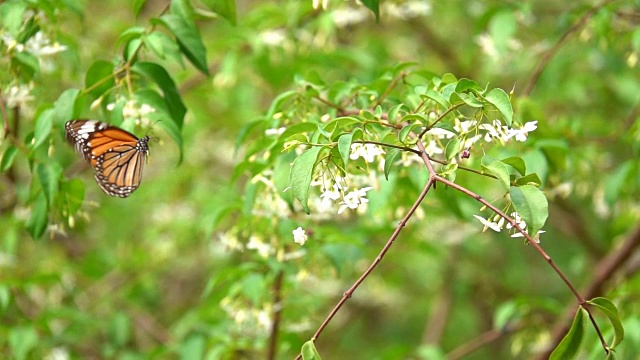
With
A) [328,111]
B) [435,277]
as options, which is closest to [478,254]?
[435,277]

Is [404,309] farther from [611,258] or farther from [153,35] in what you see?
[153,35]

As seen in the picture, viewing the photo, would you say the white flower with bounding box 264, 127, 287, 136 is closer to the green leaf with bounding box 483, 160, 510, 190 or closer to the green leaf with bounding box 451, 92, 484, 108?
the green leaf with bounding box 451, 92, 484, 108

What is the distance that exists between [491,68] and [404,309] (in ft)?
9.30

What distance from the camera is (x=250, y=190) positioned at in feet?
7.00

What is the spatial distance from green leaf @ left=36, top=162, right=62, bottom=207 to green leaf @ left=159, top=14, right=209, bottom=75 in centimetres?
47

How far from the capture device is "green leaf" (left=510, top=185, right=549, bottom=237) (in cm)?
149

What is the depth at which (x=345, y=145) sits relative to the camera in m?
1.55


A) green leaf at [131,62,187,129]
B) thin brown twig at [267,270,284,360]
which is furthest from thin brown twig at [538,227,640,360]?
green leaf at [131,62,187,129]

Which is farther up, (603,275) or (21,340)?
(603,275)

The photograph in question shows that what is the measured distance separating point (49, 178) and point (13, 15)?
449 mm

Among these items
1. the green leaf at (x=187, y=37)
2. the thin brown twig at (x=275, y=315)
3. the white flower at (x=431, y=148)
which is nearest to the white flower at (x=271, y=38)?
the thin brown twig at (x=275, y=315)

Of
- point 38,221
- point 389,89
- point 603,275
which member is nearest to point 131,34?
point 38,221

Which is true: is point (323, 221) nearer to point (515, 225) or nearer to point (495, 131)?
point (495, 131)

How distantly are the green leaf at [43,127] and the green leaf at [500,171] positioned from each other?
117 centimetres
